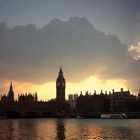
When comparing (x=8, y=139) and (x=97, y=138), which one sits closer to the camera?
(x=8, y=139)

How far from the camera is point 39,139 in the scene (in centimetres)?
5909

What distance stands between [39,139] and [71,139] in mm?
5323

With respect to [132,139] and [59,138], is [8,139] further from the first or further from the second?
[132,139]

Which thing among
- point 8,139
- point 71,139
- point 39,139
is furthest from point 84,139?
point 8,139

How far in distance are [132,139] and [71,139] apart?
10039 mm

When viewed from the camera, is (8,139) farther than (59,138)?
No

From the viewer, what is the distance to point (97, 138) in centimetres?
6147

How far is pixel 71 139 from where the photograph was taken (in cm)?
5969

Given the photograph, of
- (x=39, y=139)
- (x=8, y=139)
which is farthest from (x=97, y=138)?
(x=8, y=139)

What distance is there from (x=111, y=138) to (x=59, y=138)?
Answer: 8907 mm

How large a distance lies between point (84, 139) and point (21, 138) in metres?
10.5

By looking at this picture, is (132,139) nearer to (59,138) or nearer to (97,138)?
(97,138)

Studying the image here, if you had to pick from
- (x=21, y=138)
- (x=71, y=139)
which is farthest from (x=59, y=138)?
(x=21, y=138)

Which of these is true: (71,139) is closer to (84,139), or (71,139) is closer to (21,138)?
(84,139)
